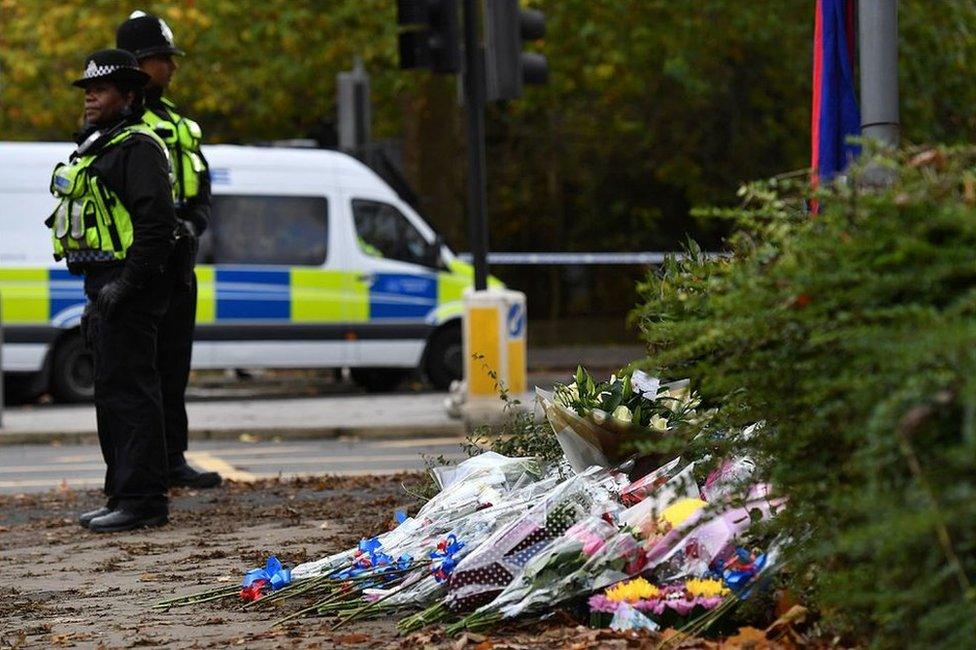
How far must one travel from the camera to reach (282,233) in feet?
59.4

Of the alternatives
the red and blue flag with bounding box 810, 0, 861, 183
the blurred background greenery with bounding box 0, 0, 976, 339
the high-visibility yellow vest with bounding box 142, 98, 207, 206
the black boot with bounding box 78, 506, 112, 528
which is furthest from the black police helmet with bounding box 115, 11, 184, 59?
the blurred background greenery with bounding box 0, 0, 976, 339

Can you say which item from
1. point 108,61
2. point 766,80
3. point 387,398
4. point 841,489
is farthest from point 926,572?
point 766,80

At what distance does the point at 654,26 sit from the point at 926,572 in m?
20.2

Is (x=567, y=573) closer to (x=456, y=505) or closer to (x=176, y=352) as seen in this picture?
(x=456, y=505)

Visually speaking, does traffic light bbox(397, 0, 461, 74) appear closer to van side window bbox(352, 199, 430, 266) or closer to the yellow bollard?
the yellow bollard

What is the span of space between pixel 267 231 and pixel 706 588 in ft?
46.2

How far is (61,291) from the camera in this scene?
55.4 feet

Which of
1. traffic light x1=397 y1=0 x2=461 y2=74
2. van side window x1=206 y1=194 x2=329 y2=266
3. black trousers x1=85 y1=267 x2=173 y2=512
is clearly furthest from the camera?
van side window x1=206 y1=194 x2=329 y2=266

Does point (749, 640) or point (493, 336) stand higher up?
point (749, 640)

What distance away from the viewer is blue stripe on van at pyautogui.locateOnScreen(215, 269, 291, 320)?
17703 millimetres

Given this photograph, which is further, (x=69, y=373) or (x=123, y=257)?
(x=69, y=373)

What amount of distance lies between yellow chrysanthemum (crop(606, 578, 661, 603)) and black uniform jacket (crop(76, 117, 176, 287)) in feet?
10.5

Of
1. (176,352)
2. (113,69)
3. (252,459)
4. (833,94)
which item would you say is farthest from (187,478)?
(833,94)

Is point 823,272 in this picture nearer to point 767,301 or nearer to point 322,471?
point 767,301
